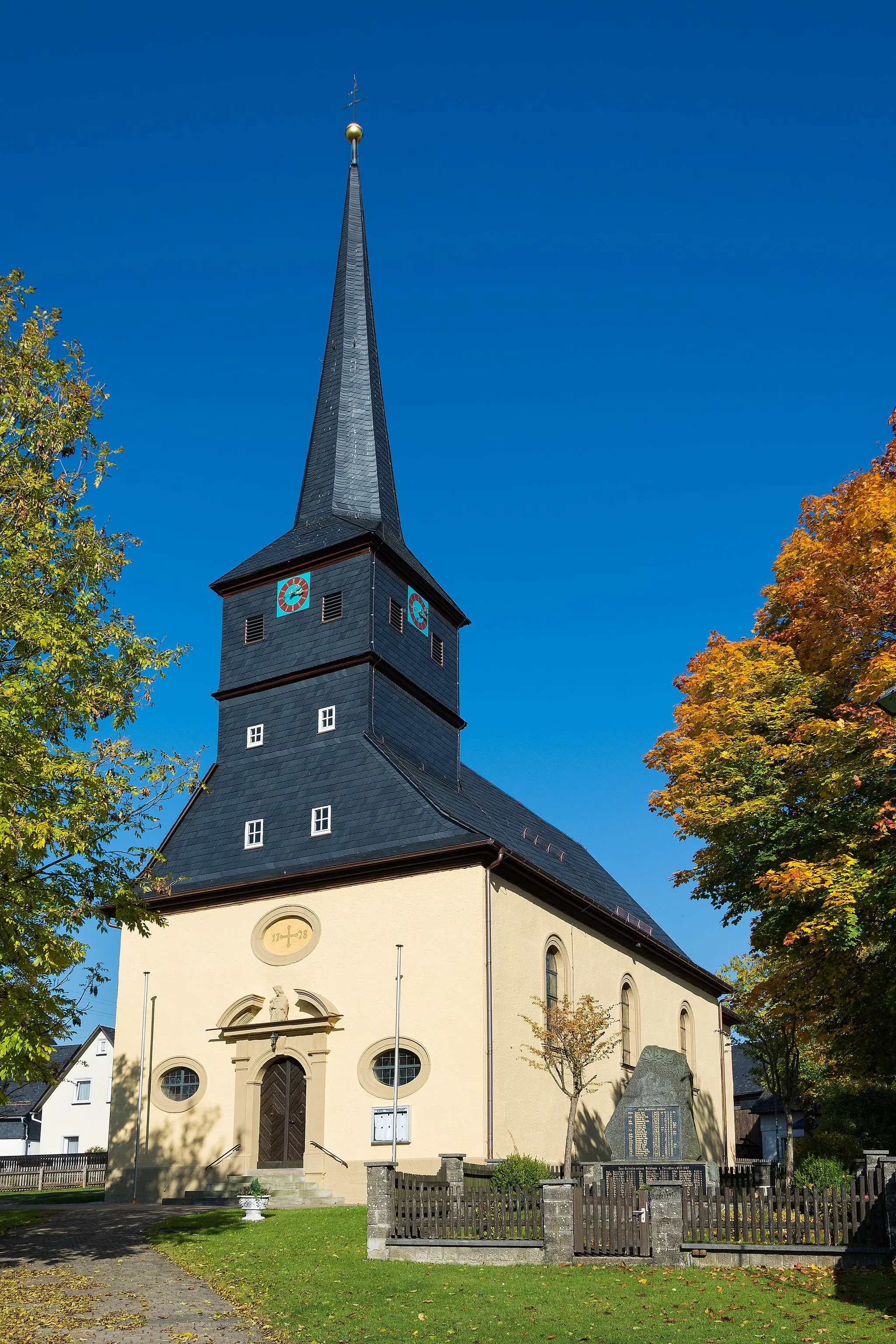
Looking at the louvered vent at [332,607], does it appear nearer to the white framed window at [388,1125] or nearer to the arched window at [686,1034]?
the white framed window at [388,1125]

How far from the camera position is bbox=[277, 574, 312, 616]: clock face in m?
31.6

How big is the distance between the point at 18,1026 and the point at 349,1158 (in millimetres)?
12990

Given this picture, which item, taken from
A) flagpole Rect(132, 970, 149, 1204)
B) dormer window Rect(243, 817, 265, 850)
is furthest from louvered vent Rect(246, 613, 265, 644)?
flagpole Rect(132, 970, 149, 1204)

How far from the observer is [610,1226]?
14820mm

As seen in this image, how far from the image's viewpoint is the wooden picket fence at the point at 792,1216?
1408cm

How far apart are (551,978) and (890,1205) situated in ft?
47.4

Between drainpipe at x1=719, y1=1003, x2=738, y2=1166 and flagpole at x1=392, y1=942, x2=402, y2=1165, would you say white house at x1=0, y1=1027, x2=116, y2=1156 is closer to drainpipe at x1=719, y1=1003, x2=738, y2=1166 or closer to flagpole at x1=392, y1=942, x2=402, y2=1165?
drainpipe at x1=719, y1=1003, x2=738, y2=1166

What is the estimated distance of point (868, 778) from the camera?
18234mm

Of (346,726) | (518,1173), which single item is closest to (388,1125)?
(518,1173)

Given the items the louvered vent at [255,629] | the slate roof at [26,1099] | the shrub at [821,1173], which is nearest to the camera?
the shrub at [821,1173]

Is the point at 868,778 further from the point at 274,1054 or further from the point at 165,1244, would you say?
the point at 274,1054

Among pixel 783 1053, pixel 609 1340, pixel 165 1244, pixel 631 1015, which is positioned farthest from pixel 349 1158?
pixel 783 1053

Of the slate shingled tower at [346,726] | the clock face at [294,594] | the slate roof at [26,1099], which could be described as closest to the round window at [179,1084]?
the slate shingled tower at [346,726]

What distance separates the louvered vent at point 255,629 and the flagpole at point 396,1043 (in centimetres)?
1037
